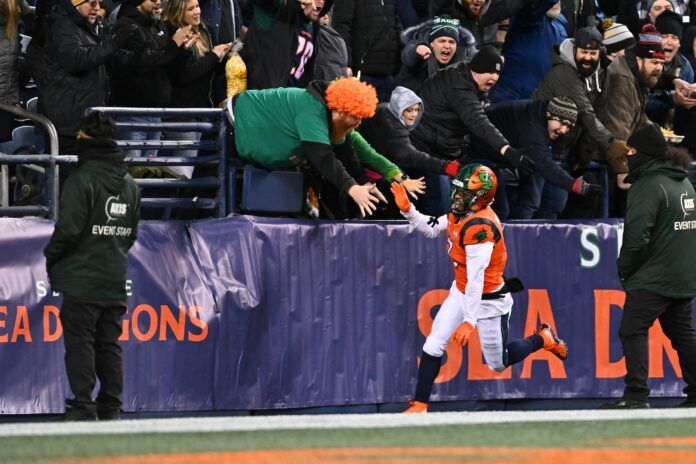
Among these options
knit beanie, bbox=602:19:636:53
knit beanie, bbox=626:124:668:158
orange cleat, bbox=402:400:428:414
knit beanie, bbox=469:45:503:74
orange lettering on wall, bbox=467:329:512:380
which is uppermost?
knit beanie, bbox=602:19:636:53

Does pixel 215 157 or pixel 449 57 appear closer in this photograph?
pixel 215 157

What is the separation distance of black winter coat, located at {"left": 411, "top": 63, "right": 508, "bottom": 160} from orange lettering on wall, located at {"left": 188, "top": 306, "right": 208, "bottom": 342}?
2.35 meters

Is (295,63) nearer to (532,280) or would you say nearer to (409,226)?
(409,226)

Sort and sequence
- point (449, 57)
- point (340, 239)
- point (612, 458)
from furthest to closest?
point (449, 57) < point (340, 239) < point (612, 458)

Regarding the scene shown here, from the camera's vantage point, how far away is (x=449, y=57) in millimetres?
12984

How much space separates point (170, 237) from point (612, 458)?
16.4ft

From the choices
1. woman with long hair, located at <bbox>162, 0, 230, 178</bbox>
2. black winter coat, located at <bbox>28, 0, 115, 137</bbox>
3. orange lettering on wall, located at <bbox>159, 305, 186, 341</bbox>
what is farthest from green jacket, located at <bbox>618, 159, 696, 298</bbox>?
black winter coat, located at <bbox>28, 0, 115, 137</bbox>

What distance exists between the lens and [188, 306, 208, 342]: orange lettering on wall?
1131 cm

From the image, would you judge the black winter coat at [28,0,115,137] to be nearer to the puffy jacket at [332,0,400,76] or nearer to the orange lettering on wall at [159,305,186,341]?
the orange lettering on wall at [159,305,186,341]

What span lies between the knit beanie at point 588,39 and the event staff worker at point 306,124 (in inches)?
106

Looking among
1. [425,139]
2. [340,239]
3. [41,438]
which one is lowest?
[41,438]

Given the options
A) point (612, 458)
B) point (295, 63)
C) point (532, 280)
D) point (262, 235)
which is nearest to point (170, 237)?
point (262, 235)

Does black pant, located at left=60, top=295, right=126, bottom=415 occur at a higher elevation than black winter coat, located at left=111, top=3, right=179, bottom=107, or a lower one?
lower

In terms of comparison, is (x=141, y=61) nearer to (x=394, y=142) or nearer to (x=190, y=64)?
(x=190, y=64)
